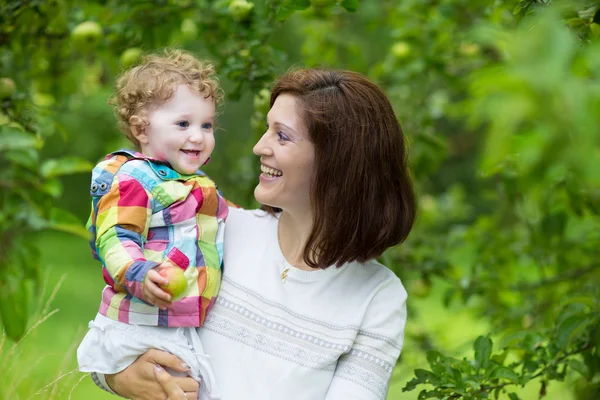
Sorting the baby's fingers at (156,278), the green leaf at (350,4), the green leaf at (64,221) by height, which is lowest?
the baby's fingers at (156,278)

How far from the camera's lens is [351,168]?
1.54 meters

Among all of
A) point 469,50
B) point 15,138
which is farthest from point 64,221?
point 469,50

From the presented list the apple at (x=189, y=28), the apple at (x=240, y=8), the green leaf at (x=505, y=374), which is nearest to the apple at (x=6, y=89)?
the apple at (x=189, y=28)

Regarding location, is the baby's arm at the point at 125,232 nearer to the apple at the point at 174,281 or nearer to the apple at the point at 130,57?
the apple at the point at 174,281

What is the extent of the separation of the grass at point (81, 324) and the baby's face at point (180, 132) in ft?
2.43

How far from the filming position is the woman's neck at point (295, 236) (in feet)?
A: 5.40

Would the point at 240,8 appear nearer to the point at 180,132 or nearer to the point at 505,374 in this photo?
the point at 180,132

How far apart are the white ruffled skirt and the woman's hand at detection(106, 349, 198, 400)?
13 mm

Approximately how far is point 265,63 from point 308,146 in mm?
463

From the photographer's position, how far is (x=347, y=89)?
61.5 inches

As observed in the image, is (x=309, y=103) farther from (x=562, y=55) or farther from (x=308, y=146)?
(x=562, y=55)

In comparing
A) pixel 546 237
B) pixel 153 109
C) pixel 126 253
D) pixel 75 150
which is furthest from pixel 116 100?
pixel 75 150

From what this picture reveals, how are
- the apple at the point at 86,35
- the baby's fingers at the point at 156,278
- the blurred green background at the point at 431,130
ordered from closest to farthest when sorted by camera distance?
the blurred green background at the point at 431,130 → the baby's fingers at the point at 156,278 → the apple at the point at 86,35

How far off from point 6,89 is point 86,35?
0.27 meters
